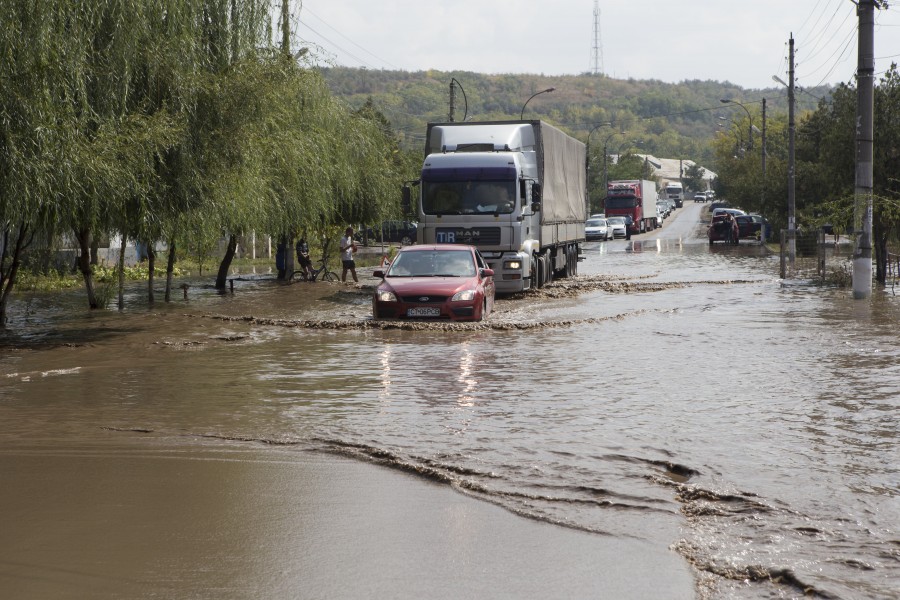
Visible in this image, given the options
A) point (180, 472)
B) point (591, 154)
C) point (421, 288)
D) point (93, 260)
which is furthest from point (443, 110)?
point (180, 472)

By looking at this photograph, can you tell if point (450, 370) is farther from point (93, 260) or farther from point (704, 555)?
point (93, 260)

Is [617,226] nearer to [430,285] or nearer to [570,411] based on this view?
[430,285]

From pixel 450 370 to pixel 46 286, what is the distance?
21257 mm

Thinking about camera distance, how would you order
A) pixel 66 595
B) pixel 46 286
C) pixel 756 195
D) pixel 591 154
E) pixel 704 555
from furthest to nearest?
pixel 591 154 < pixel 756 195 < pixel 46 286 < pixel 704 555 < pixel 66 595

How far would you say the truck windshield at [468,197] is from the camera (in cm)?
2602

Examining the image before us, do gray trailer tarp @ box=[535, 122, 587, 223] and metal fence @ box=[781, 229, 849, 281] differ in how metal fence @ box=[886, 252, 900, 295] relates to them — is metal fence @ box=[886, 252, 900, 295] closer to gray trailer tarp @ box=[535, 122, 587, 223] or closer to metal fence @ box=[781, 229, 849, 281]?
metal fence @ box=[781, 229, 849, 281]

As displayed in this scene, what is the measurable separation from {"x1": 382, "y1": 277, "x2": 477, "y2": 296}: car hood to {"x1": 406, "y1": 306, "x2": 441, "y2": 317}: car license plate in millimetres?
263

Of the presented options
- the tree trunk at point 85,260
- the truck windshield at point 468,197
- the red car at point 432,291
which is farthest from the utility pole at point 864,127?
the tree trunk at point 85,260

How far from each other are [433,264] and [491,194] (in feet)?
17.9

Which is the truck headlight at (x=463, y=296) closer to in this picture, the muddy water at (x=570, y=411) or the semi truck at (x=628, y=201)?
the muddy water at (x=570, y=411)

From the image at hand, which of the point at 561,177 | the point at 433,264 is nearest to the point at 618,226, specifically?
the point at 561,177

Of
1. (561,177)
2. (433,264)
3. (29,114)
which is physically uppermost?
(29,114)

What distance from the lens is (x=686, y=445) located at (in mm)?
9117

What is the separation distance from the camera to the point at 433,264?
21.1 metres
